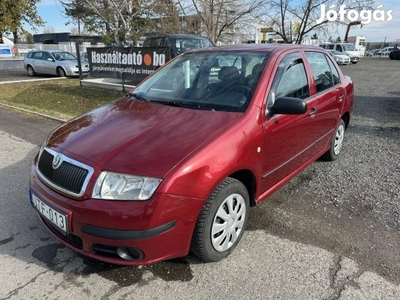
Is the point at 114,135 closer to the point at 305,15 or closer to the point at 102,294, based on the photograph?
the point at 102,294

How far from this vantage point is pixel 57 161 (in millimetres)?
2428

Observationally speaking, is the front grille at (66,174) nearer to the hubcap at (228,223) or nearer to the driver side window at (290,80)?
the hubcap at (228,223)

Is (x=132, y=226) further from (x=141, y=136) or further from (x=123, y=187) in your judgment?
(x=141, y=136)

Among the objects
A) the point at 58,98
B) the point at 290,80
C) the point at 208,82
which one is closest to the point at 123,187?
the point at 208,82

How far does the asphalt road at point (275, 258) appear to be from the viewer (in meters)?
2.27

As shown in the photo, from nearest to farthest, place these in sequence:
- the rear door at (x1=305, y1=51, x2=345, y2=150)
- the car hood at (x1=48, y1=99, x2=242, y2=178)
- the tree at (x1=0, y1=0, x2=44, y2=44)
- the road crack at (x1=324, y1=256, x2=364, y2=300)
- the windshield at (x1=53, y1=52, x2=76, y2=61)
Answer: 1. the car hood at (x1=48, y1=99, x2=242, y2=178)
2. the road crack at (x1=324, y1=256, x2=364, y2=300)
3. the rear door at (x1=305, y1=51, x2=345, y2=150)
4. the windshield at (x1=53, y1=52, x2=76, y2=61)
5. the tree at (x1=0, y1=0, x2=44, y2=44)

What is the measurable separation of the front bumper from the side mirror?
1102 millimetres

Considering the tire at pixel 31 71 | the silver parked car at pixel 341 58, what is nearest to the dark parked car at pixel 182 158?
the tire at pixel 31 71

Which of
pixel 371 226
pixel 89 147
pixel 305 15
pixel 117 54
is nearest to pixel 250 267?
pixel 371 226

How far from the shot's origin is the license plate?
2.25m

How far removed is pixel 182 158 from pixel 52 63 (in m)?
16.8

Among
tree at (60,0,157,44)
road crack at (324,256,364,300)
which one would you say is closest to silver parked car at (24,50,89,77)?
tree at (60,0,157,44)

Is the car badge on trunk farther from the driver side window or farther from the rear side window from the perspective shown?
→ the rear side window

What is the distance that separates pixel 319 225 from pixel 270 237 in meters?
0.54
